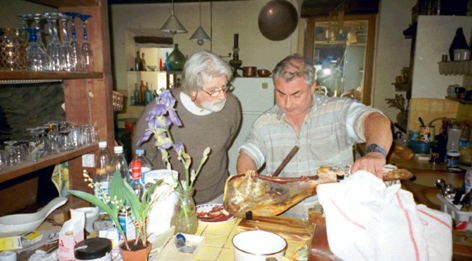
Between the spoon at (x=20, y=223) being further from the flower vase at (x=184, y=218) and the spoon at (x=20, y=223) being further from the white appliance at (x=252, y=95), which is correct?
the white appliance at (x=252, y=95)

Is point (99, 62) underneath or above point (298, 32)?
underneath

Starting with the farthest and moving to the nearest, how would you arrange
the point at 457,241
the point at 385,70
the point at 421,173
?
the point at 385,70 < the point at 421,173 < the point at 457,241

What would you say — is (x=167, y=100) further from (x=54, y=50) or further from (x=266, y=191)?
(x=54, y=50)

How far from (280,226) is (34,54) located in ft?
4.23

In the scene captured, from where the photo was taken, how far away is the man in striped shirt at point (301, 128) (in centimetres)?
163

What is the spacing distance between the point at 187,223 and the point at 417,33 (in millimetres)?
3121

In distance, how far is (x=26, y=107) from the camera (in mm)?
3391

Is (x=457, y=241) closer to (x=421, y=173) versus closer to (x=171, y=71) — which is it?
(x=421, y=173)

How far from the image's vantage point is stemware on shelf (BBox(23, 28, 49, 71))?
4.27ft

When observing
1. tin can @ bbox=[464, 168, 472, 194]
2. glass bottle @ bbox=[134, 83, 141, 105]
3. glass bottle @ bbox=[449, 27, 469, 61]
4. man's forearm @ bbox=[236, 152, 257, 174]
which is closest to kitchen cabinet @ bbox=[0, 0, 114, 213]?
man's forearm @ bbox=[236, 152, 257, 174]

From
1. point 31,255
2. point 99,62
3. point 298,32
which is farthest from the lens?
point 298,32

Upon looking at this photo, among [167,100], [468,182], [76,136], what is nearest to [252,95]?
[468,182]

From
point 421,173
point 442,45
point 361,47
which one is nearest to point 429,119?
point 442,45

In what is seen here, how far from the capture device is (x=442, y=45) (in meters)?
2.99
